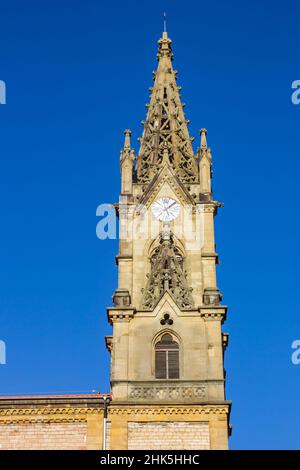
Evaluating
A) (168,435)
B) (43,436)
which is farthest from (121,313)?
(43,436)

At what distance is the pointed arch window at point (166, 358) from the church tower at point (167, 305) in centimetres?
4

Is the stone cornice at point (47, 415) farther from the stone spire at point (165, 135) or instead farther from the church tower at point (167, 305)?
the stone spire at point (165, 135)

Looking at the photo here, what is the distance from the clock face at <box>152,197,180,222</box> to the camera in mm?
41219

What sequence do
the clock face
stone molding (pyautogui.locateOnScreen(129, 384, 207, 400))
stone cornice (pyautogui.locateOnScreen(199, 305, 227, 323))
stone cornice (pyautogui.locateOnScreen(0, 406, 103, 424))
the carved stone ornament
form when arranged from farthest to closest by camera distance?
the clock face < the carved stone ornament < stone cornice (pyautogui.locateOnScreen(199, 305, 227, 323)) < stone molding (pyautogui.locateOnScreen(129, 384, 207, 400)) < stone cornice (pyautogui.locateOnScreen(0, 406, 103, 424))

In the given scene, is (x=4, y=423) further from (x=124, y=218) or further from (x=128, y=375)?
(x=124, y=218)

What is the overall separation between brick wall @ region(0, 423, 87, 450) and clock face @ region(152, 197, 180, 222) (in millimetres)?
9741

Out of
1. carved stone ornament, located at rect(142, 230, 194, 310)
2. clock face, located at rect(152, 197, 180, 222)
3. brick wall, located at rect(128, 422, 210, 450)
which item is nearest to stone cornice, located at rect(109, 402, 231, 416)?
brick wall, located at rect(128, 422, 210, 450)

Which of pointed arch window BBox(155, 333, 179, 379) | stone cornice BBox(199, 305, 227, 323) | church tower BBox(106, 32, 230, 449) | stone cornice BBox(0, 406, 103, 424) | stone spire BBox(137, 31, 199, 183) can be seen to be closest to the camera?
church tower BBox(106, 32, 230, 449)

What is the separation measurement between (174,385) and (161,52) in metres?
19.5

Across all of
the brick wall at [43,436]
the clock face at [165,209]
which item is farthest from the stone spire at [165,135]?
the brick wall at [43,436]

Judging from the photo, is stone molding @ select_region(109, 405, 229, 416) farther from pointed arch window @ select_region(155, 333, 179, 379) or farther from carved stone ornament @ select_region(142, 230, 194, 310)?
carved stone ornament @ select_region(142, 230, 194, 310)

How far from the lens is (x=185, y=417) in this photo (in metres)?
35.7

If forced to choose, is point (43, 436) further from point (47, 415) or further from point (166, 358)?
point (166, 358)

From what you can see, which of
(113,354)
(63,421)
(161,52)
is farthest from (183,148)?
(63,421)
